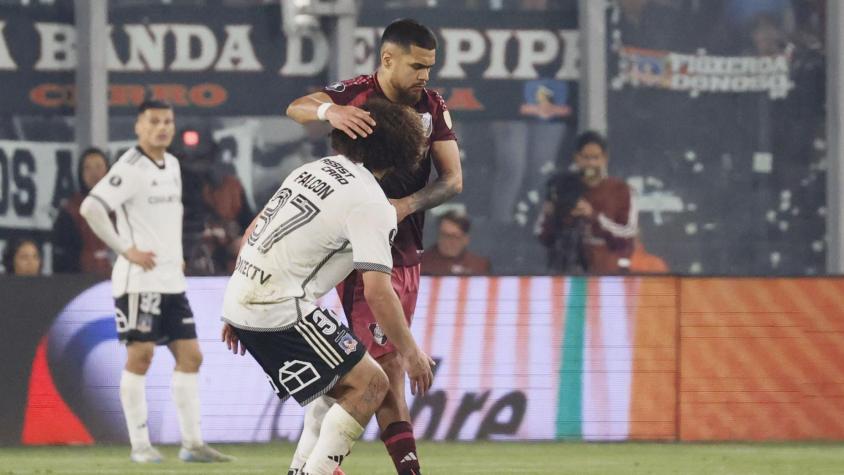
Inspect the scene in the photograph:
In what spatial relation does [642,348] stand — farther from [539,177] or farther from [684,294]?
[539,177]

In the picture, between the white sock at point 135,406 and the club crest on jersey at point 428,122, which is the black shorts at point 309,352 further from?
the white sock at point 135,406

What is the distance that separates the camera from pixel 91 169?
43.8 feet

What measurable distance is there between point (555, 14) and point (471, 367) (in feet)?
17.4

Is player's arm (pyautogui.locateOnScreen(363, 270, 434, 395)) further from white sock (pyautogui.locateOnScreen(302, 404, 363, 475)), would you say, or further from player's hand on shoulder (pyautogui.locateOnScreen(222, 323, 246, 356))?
player's hand on shoulder (pyautogui.locateOnScreen(222, 323, 246, 356))

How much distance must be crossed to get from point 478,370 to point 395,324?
5432 millimetres

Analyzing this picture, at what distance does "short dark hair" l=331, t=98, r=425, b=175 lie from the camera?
6652mm

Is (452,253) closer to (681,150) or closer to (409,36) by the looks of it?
(681,150)

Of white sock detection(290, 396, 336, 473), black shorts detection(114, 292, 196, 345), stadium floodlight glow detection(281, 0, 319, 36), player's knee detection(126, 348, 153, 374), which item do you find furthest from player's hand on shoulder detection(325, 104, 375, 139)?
stadium floodlight glow detection(281, 0, 319, 36)

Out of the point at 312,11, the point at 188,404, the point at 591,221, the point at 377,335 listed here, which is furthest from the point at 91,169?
the point at 377,335

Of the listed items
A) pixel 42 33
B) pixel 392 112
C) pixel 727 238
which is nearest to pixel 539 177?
pixel 727 238

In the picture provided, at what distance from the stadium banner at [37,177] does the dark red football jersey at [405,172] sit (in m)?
7.49

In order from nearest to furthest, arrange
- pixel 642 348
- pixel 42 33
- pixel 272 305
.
→ pixel 272 305
pixel 642 348
pixel 42 33

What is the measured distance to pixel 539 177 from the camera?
16.2 m

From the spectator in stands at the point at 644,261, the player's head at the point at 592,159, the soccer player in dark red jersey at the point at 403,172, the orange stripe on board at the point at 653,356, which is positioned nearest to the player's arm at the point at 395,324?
the soccer player in dark red jersey at the point at 403,172
